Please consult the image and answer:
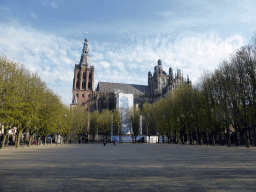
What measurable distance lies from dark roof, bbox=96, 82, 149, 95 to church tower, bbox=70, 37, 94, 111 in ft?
27.7

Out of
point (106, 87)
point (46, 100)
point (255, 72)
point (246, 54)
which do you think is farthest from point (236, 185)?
point (106, 87)

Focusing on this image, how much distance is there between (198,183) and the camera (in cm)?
668

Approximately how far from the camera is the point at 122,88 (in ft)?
366

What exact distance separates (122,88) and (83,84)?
24077 millimetres

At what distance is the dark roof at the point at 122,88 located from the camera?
106 meters

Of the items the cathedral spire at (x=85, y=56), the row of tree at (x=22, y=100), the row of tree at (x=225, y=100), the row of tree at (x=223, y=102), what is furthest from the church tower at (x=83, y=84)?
the row of tree at (x=225, y=100)

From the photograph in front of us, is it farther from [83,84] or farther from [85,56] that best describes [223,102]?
[85,56]

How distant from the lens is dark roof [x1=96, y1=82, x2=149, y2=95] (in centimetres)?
10643

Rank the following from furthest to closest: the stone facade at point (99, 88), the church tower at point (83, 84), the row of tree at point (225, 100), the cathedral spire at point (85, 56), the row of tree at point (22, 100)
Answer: the cathedral spire at point (85, 56)
the church tower at point (83, 84)
the stone facade at point (99, 88)
the row of tree at point (225, 100)
the row of tree at point (22, 100)

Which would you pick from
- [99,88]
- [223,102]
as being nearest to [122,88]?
[99,88]

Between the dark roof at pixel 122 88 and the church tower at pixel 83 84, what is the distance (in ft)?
27.7

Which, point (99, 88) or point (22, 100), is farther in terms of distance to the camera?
point (99, 88)

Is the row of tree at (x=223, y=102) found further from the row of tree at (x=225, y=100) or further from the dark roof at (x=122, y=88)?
the dark roof at (x=122, y=88)

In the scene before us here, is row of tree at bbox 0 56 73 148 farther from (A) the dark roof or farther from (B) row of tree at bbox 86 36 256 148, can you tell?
(A) the dark roof
